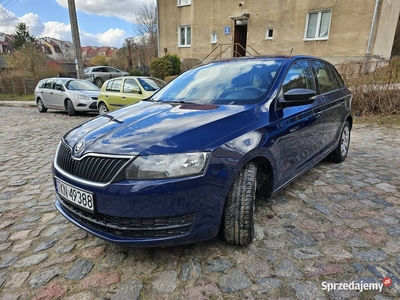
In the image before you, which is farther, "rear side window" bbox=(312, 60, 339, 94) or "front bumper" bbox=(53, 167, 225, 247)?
"rear side window" bbox=(312, 60, 339, 94)

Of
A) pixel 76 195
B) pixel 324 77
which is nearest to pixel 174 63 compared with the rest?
pixel 324 77

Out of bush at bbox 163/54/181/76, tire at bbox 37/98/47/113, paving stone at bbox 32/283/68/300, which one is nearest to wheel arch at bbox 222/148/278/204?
paving stone at bbox 32/283/68/300

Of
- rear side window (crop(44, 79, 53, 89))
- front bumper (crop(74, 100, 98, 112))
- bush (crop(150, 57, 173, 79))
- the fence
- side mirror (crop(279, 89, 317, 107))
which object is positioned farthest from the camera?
the fence

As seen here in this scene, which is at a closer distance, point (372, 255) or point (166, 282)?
point (166, 282)

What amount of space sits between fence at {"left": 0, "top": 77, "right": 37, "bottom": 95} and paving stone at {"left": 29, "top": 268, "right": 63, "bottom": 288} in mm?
22905

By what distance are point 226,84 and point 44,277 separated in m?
2.32

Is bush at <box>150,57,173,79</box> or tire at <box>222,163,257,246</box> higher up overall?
bush at <box>150,57,173,79</box>

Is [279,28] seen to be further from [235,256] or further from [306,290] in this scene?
[306,290]

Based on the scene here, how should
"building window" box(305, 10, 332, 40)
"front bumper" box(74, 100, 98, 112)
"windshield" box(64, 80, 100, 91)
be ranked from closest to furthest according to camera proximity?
"front bumper" box(74, 100, 98, 112) < "windshield" box(64, 80, 100, 91) < "building window" box(305, 10, 332, 40)

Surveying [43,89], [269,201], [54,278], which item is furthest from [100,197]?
[43,89]

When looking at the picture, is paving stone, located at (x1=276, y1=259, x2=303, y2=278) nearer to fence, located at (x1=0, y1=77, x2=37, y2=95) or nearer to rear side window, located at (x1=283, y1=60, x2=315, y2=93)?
rear side window, located at (x1=283, y1=60, x2=315, y2=93)

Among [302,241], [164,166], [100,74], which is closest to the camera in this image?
[164,166]

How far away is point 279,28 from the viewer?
1495 cm

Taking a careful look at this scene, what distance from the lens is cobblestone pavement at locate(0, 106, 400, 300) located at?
1.75 meters
